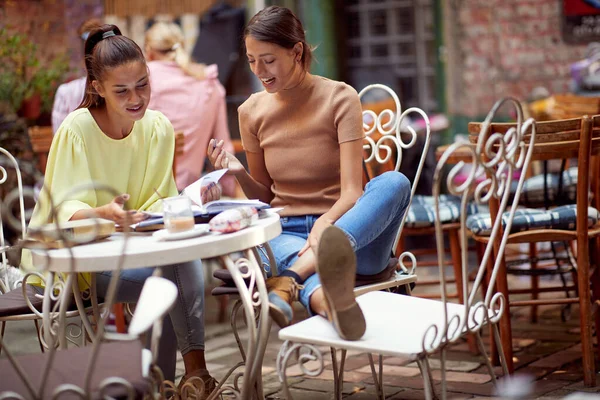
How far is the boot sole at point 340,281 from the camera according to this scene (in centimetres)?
235

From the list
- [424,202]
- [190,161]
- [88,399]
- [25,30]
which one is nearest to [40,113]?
[25,30]

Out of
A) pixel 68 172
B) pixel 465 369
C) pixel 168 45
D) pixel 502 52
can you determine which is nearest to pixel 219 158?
pixel 68 172

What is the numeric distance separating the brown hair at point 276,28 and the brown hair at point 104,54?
0.38 metres

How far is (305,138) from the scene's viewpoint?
3.14 m

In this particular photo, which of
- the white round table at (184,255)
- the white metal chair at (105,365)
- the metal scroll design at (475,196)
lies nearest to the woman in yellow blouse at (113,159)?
the white round table at (184,255)

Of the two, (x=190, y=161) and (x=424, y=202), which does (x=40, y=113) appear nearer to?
Result: (x=190, y=161)

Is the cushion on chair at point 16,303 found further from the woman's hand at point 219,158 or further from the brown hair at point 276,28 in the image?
the brown hair at point 276,28

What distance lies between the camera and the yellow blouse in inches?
116

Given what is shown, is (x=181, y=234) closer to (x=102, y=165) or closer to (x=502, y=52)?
(x=102, y=165)

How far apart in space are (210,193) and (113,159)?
369 mm

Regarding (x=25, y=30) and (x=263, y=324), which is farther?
(x=25, y=30)

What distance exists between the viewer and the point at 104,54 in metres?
2.97

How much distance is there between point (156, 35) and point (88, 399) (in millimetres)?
3370

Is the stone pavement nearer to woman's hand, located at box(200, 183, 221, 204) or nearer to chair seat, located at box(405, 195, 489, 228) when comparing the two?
chair seat, located at box(405, 195, 489, 228)
